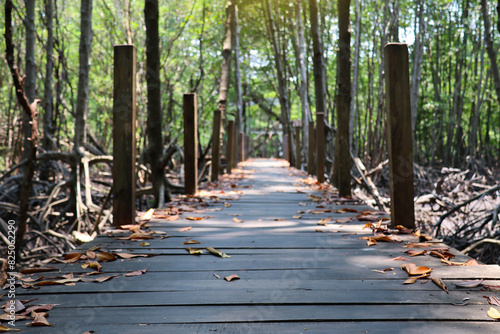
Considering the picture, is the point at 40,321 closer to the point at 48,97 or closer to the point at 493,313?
the point at 493,313

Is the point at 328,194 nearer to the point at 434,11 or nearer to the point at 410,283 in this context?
the point at 410,283

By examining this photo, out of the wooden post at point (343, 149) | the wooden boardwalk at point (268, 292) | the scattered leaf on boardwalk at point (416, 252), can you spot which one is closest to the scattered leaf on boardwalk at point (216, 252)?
the wooden boardwalk at point (268, 292)

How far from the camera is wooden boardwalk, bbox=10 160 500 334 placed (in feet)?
5.00

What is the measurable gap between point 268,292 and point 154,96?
13.8 ft

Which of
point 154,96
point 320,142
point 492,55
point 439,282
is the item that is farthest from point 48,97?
point 439,282

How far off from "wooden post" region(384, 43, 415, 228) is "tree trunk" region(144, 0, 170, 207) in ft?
10.5

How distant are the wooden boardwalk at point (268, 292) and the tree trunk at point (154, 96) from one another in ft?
8.82

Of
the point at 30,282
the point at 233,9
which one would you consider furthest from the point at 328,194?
the point at 233,9

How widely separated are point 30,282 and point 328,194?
4.26 m

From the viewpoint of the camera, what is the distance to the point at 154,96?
5629mm

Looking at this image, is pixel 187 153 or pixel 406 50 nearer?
pixel 406 50

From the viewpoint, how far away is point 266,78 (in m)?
25.5

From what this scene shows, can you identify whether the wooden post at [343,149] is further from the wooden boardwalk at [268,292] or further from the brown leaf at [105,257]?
the brown leaf at [105,257]

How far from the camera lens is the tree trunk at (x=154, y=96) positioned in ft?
18.2
